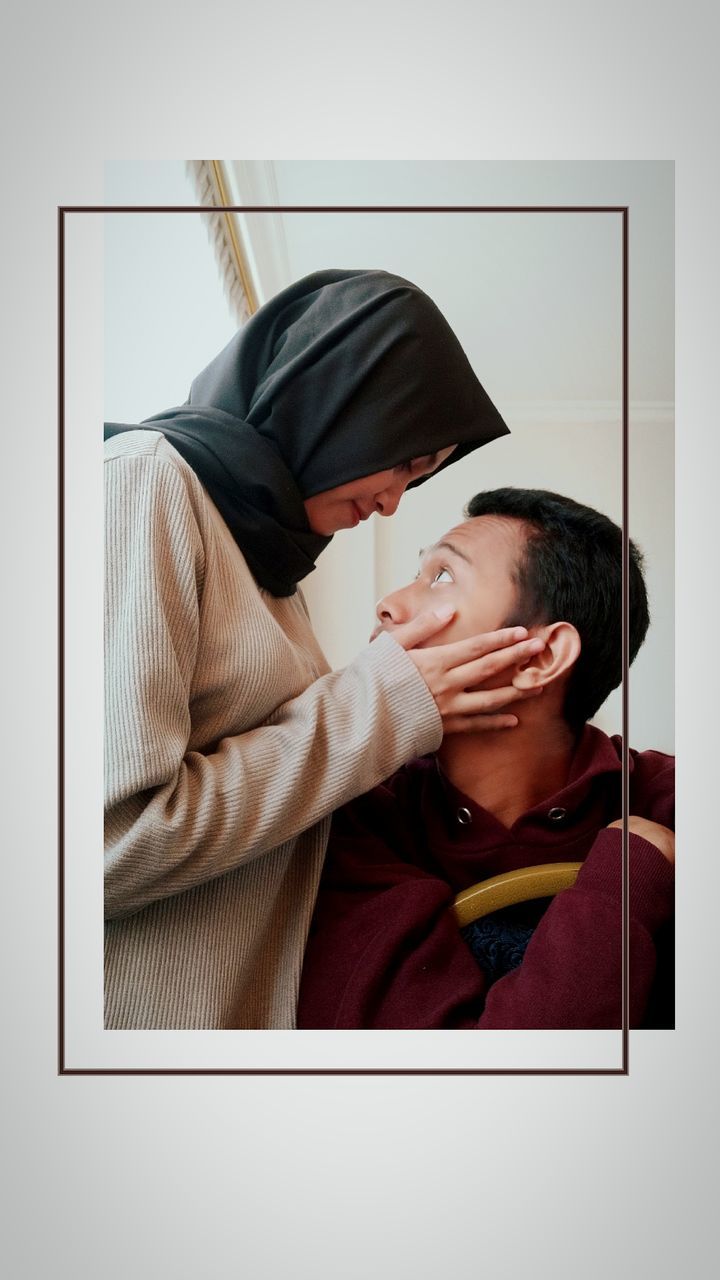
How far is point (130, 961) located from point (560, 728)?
1.85ft

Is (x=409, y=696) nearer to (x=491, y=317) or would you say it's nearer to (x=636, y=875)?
(x=636, y=875)

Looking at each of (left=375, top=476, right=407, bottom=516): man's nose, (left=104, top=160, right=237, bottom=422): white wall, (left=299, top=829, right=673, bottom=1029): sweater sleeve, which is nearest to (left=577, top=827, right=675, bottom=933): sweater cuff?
(left=299, top=829, right=673, bottom=1029): sweater sleeve

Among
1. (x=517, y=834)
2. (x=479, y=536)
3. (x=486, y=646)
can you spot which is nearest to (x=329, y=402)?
(x=479, y=536)

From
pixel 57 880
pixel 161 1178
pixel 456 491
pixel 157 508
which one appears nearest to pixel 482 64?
pixel 456 491

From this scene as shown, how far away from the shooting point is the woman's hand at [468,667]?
1.35 meters

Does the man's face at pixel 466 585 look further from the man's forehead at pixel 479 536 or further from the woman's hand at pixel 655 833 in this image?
the woman's hand at pixel 655 833

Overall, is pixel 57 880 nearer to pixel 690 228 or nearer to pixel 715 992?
pixel 715 992

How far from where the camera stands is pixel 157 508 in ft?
4.32

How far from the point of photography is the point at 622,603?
141 centimetres

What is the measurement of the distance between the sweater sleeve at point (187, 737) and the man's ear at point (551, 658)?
13cm

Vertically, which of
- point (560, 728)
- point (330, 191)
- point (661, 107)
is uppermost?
point (661, 107)

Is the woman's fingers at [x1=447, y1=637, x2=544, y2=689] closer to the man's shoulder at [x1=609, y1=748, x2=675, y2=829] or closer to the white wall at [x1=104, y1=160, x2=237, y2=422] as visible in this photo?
the man's shoulder at [x1=609, y1=748, x2=675, y2=829]

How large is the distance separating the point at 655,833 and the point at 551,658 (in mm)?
246

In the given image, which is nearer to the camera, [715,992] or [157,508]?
[157,508]
